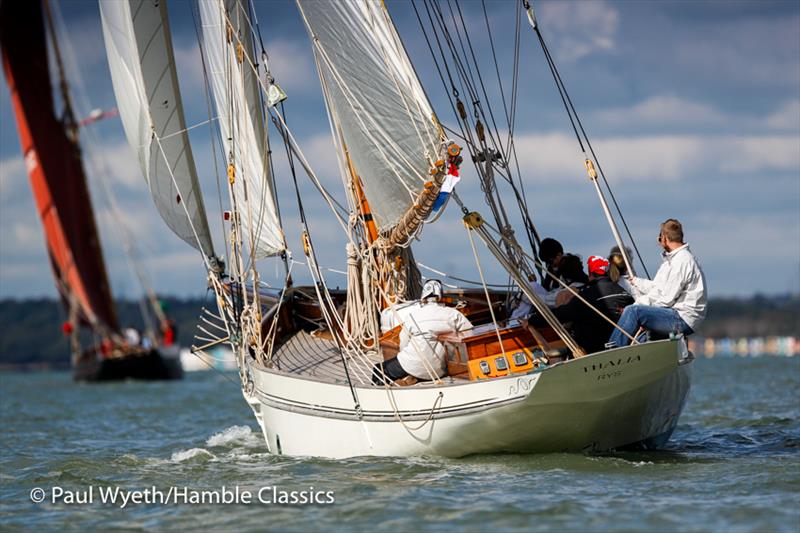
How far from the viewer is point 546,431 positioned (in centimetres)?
1299

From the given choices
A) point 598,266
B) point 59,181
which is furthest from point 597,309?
point 59,181

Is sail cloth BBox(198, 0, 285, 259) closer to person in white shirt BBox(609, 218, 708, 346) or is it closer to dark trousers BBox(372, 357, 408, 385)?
dark trousers BBox(372, 357, 408, 385)

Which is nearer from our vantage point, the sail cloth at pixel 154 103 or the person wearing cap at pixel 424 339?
the person wearing cap at pixel 424 339

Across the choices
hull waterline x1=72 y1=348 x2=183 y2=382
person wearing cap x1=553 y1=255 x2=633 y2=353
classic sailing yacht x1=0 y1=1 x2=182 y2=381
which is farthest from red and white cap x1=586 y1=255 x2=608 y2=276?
hull waterline x1=72 y1=348 x2=183 y2=382

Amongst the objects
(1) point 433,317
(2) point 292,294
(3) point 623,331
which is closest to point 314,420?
(1) point 433,317

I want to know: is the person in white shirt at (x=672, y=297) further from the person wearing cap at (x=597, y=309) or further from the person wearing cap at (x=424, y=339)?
the person wearing cap at (x=424, y=339)

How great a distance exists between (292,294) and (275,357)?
266 cm

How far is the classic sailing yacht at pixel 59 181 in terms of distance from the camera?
5744 cm

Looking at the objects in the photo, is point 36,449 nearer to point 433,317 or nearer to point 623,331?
point 433,317

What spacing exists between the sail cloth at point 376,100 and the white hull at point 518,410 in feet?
8.61

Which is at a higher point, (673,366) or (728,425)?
(673,366)

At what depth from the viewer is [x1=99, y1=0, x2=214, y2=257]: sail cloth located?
19.2m

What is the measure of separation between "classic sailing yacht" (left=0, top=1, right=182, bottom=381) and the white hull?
4624cm

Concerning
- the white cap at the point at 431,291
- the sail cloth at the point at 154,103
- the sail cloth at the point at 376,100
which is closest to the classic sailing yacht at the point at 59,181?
the sail cloth at the point at 154,103
